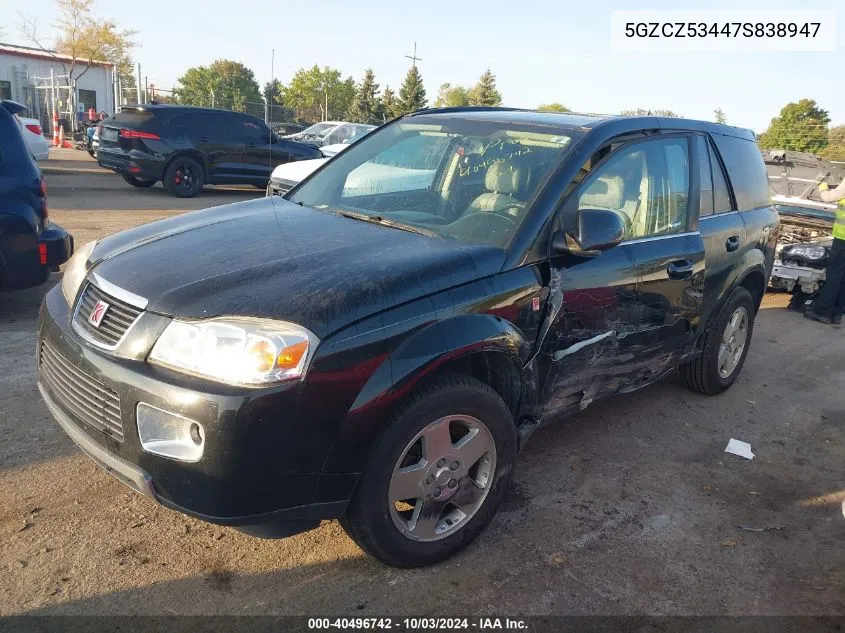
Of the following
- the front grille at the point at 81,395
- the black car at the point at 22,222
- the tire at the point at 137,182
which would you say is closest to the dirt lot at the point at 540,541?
the front grille at the point at 81,395

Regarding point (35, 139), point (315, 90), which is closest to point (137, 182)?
point (35, 139)

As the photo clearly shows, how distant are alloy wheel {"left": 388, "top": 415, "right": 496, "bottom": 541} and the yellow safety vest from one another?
5.84 m

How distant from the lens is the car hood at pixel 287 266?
239cm

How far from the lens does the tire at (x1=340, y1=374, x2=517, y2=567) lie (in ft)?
8.23

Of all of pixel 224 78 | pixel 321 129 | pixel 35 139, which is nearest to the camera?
pixel 35 139

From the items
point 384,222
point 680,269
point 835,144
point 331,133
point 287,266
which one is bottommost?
point 680,269

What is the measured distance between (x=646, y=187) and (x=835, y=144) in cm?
5984

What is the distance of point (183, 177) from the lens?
534 inches

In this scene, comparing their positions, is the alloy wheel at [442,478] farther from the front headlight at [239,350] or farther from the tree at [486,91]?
the tree at [486,91]

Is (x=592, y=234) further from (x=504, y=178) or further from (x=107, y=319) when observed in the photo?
(x=107, y=319)

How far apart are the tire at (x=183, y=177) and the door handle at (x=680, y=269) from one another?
11662 mm

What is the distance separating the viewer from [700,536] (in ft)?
10.7

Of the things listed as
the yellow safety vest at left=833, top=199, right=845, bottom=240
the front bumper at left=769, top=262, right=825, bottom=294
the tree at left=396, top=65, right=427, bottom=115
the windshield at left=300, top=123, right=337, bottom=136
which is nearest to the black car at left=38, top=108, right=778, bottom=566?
the yellow safety vest at left=833, top=199, right=845, bottom=240

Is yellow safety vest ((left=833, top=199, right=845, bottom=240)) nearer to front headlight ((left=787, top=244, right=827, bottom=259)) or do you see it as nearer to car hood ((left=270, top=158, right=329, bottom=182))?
front headlight ((left=787, top=244, right=827, bottom=259))
